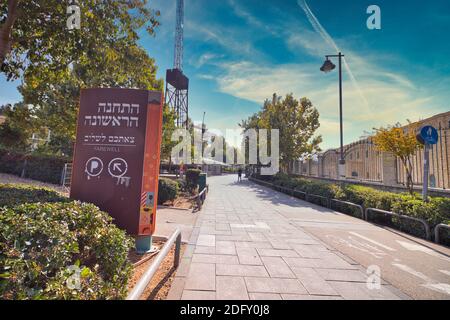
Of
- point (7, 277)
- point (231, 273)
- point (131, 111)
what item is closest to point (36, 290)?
point (7, 277)

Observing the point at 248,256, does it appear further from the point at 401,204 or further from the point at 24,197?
the point at 401,204

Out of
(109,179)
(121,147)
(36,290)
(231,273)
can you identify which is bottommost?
(231,273)

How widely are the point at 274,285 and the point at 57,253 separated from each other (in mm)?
2845

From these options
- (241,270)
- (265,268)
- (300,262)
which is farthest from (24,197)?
(300,262)

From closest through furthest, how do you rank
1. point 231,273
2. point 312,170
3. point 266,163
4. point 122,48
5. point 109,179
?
point 231,273, point 109,179, point 122,48, point 312,170, point 266,163

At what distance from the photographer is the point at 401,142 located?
9.09m

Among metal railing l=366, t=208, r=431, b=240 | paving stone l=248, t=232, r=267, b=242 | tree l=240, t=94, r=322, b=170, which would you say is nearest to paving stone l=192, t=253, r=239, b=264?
paving stone l=248, t=232, r=267, b=242

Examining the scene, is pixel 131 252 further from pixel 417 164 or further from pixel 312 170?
pixel 312 170

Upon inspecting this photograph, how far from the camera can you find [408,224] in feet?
20.5

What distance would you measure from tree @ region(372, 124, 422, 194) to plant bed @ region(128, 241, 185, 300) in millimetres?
9835

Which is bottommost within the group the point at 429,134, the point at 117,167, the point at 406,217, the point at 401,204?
the point at 406,217

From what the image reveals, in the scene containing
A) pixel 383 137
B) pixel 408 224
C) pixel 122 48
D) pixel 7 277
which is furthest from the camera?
pixel 383 137

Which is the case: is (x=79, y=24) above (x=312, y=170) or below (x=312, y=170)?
above
